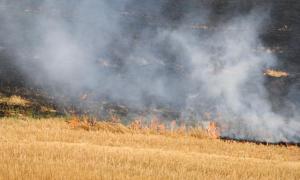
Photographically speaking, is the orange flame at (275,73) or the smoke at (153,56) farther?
the orange flame at (275,73)

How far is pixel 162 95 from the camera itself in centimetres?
2048

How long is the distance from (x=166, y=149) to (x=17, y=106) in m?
6.42

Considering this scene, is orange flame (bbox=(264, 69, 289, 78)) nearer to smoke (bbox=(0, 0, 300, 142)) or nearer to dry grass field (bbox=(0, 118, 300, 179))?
smoke (bbox=(0, 0, 300, 142))

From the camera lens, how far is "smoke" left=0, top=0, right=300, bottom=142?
19406mm

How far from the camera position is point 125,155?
38.7 ft

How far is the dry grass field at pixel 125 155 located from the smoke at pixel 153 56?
9.31ft

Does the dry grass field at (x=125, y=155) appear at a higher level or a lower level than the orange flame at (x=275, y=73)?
lower

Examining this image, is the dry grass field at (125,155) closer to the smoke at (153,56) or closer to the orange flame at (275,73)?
the smoke at (153,56)

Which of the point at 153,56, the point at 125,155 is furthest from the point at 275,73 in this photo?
the point at 125,155

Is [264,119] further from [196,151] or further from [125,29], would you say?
[125,29]

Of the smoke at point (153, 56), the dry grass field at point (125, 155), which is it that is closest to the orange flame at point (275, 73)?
the smoke at point (153, 56)

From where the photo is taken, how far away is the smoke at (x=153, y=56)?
1941cm

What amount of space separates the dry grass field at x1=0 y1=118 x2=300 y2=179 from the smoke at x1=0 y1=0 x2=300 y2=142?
2837mm

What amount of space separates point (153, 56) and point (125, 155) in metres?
→ 13.2
